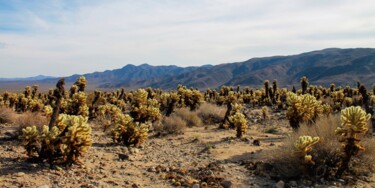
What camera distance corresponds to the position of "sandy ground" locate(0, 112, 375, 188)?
770 cm

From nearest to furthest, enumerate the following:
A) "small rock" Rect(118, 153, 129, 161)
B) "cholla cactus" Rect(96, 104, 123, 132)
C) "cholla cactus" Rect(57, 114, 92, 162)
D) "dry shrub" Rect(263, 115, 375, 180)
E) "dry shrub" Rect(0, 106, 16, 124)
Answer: "cholla cactus" Rect(57, 114, 92, 162)
"dry shrub" Rect(263, 115, 375, 180)
"small rock" Rect(118, 153, 129, 161)
"dry shrub" Rect(0, 106, 16, 124)
"cholla cactus" Rect(96, 104, 123, 132)

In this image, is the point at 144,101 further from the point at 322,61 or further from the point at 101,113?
the point at 322,61

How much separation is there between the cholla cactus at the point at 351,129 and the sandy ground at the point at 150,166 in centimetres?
74

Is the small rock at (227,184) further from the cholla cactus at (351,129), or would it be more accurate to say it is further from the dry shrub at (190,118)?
the dry shrub at (190,118)

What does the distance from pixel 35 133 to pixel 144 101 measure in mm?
8331

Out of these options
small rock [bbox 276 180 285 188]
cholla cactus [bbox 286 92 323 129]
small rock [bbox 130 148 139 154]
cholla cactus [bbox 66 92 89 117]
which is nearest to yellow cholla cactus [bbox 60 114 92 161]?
small rock [bbox 130 148 139 154]

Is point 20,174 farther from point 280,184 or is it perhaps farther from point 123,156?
point 280,184

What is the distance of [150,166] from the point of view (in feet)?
31.4

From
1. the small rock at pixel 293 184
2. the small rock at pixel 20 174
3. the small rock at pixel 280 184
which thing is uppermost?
the small rock at pixel 20 174

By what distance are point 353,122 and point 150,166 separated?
4.89 m

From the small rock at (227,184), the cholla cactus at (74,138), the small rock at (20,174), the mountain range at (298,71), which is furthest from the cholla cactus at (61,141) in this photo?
the mountain range at (298,71)

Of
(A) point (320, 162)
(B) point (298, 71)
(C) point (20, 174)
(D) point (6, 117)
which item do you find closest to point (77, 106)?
(D) point (6, 117)

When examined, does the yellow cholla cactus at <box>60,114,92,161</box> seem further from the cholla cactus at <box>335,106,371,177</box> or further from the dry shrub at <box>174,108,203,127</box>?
the dry shrub at <box>174,108,203,127</box>

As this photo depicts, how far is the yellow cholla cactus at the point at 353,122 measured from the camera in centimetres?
783
